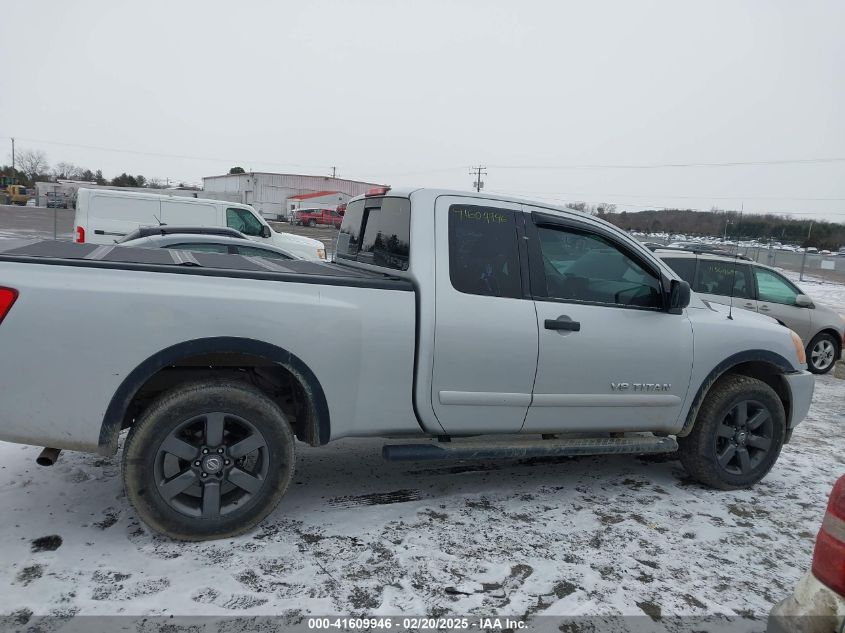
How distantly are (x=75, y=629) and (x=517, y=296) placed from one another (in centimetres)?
273

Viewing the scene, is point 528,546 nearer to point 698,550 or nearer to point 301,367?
point 698,550

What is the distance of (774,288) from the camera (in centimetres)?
932

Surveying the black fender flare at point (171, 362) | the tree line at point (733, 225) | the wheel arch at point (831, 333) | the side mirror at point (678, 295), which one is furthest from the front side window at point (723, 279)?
the tree line at point (733, 225)

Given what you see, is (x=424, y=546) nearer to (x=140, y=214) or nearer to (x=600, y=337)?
(x=600, y=337)

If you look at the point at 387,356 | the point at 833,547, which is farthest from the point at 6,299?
the point at 833,547

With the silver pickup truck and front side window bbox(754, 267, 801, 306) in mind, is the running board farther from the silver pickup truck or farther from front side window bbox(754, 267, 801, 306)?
front side window bbox(754, 267, 801, 306)

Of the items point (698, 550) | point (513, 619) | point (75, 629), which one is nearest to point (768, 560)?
point (698, 550)

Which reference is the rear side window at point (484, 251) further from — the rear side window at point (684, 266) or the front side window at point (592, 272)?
the rear side window at point (684, 266)

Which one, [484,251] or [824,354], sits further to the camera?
[824,354]

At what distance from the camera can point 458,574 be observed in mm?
3111

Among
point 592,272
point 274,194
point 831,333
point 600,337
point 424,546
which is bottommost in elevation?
point 424,546

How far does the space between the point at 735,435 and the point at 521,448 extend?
1774 millimetres

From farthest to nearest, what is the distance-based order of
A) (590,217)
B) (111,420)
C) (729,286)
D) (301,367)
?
(729,286), (590,217), (301,367), (111,420)

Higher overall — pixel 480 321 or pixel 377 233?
pixel 377 233
